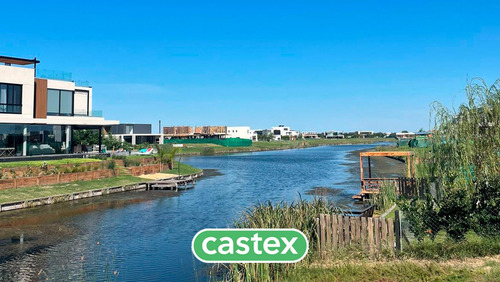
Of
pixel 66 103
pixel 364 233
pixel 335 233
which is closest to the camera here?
pixel 364 233

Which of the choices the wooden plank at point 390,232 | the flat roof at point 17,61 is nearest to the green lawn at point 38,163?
the flat roof at point 17,61

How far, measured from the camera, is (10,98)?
131 feet

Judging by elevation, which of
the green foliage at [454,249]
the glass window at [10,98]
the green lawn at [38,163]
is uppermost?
the glass window at [10,98]

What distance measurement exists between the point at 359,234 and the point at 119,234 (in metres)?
14.2

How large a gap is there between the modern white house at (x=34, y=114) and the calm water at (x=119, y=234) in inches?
532

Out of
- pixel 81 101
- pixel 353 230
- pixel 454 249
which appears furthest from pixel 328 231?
pixel 81 101

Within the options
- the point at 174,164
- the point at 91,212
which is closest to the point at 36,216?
the point at 91,212

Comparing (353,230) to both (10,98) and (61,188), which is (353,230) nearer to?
(61,188)

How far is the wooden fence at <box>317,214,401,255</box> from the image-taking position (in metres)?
12.7

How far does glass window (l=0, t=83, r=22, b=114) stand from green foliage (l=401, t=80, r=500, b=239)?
37.3m

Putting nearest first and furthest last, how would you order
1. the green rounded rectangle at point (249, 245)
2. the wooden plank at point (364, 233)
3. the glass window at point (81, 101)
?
the green rounded rectangle at point (249, 245) → the wooden plank at point (364, 233) → the glass window at point (81, 101)

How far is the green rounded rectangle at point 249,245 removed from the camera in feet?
21.3

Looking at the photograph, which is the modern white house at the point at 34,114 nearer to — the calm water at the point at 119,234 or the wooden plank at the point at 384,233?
the calm water at the point at 119,234

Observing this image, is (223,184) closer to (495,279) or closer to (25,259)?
(25,259)
